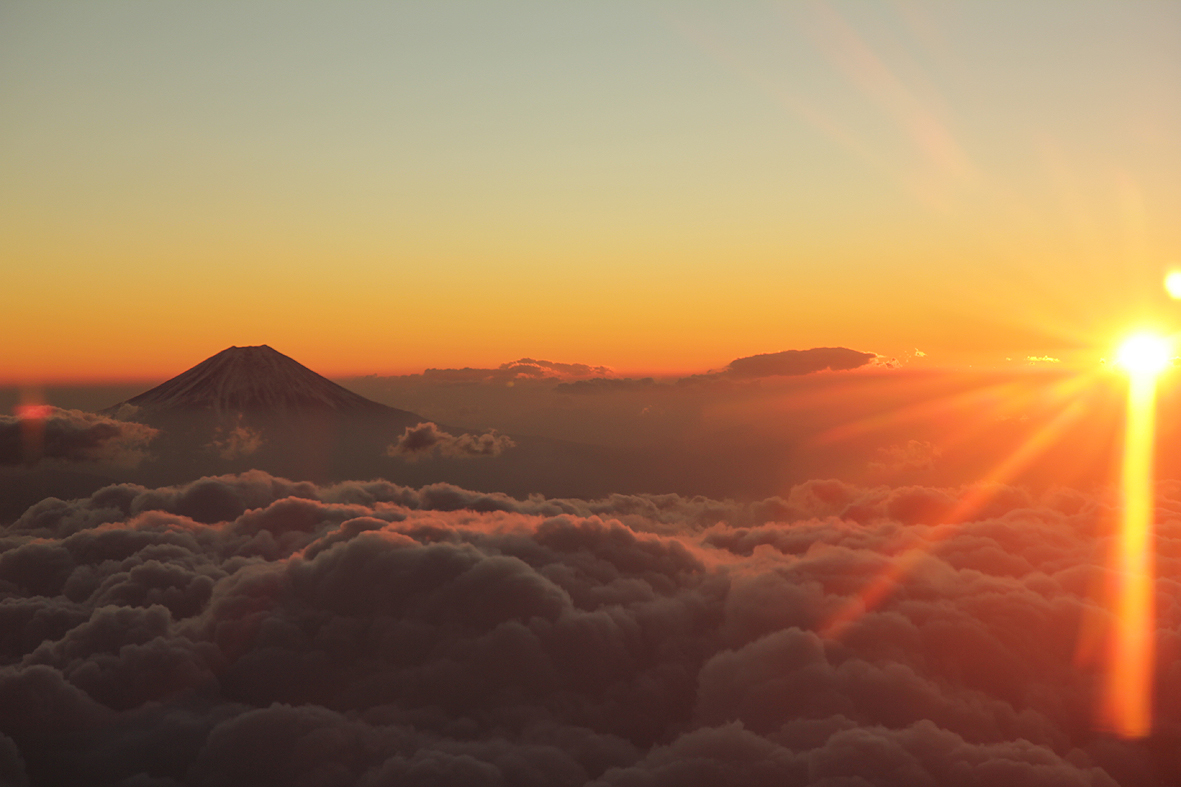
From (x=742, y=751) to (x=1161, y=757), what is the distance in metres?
137

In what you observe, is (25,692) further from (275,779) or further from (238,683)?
(275,779)

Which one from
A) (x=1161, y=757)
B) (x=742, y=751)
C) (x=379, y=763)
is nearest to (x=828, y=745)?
(x=742, y=751)

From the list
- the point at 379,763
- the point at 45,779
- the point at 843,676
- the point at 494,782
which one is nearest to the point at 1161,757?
the point at 843,676

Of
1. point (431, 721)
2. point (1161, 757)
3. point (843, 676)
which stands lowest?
point (1161, 757)

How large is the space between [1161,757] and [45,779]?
268031 millimetres

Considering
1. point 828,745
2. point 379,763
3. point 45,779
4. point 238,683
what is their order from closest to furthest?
point 828,745 → point 379,763 → point 45,779 → point 238,683

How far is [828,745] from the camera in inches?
5340

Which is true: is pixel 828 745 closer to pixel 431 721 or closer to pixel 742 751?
pixel 742 751

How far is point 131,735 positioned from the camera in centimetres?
16462

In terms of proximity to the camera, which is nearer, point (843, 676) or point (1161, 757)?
point (843, 676)

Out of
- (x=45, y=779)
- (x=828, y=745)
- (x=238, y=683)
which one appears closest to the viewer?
(x=828, y=745)

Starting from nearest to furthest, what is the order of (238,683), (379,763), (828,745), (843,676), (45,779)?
(828,745), (379,763), (45,779), (843,676), (238,683)

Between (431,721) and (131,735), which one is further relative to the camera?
(431,721)

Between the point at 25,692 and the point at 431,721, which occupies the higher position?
the point at 25,692
